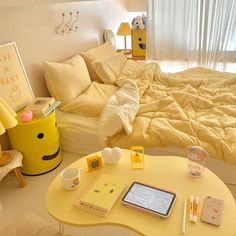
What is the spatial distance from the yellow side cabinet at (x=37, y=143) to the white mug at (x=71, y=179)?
68cm

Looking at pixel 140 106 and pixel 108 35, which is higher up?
pixel 108 35

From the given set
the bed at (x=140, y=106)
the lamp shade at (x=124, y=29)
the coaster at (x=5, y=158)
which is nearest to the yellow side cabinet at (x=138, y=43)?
the lamp shade at (x=124, y=29)

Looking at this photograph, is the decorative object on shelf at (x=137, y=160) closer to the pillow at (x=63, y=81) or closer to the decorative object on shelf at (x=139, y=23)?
the pillow at (x=63, y=81)

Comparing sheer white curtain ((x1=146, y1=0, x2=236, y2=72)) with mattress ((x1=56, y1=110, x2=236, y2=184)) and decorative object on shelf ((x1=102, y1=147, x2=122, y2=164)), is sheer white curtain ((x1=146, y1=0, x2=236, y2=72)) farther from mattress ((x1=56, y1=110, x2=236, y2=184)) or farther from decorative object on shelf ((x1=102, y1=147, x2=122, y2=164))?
decorative object on shelf ((x1=102, y1=147, x2=122, y2=164))

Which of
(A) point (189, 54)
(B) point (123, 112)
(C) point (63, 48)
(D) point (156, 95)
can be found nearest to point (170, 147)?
(B) point (123, 112)

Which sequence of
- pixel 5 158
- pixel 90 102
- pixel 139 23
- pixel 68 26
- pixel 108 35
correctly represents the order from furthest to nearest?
1. pixel 139 23
2. pixel 108 35
3. pixel 68 26
4. pixel 90 102
5. pixel 5 158

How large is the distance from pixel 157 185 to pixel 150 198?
0.12 m

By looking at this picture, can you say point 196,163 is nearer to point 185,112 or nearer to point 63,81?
point 185,112

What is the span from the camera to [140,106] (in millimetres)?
2139

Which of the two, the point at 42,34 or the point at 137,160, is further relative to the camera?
the point at 42,34

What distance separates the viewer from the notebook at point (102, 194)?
44.0 inches

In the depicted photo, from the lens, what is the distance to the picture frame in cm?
186

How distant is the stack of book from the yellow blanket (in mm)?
531

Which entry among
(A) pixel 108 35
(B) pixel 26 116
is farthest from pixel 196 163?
(A) pixel 108 35
